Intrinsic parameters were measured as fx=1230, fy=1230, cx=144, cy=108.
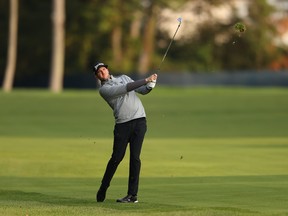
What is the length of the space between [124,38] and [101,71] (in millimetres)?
84063

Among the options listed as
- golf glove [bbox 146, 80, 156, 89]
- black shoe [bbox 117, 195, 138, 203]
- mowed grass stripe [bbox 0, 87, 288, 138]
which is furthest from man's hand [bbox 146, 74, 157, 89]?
mowed grass stripe [bbox 0, 87, 288, 138]

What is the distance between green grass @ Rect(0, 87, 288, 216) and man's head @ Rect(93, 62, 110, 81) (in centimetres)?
162

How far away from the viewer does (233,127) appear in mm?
39969

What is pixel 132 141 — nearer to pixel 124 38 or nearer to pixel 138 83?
pixel 138 83

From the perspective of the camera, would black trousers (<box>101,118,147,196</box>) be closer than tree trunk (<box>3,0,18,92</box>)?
Yes

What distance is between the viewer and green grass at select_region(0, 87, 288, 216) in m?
15.4

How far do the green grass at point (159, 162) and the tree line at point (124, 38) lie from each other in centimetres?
3905

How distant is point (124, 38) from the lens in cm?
9956

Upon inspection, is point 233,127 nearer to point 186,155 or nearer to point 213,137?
point 213,137

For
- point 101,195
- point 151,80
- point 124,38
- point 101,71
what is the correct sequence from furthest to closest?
point 124,38 < point 101,195 < point 101,71 < point 151,80

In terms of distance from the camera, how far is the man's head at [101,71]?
1566 centimetres

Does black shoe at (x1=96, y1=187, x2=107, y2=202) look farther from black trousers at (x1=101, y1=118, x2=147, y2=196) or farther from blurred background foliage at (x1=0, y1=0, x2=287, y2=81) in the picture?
blurred background foliage at (x1=0, y1=0, x2=287, y2=81)

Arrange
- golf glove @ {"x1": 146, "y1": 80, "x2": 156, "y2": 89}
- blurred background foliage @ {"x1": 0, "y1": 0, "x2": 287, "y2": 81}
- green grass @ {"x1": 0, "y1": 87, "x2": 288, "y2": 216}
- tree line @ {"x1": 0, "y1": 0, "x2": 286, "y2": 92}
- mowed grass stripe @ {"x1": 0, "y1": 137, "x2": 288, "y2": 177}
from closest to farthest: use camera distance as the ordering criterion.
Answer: green grass @ {"x1": 0, "y1": 87, "x2": 288, "y2": 216} → golf glove @ {"x1": 146, "y1": 80, "x2": 156, "y2": 89} → mowed grass stripe @ {"x1": 0, "y1": 137, "x2": 288, "y2": 177} → tree line @ {"x1": 0, "y1": 0, "x2": 286, "y2": 92} → blurred background foliage @ {"x1": 0, "y1": 0, "x2": 287, "y2": 81}

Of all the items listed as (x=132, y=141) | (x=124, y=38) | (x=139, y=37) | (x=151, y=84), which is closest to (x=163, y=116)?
(x=132, y=141)
